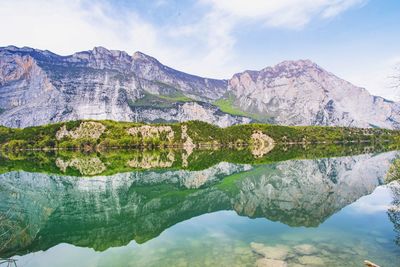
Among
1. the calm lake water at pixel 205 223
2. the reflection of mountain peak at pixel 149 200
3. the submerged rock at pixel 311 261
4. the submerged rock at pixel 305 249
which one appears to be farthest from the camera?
the reflection of mountain peak at pixel 149 200

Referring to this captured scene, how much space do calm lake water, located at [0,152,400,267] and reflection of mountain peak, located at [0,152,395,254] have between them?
13 centimetres

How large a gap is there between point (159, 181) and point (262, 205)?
31.8 meters

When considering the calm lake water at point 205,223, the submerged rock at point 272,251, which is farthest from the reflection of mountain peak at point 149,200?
the submerged rock at point 272,251

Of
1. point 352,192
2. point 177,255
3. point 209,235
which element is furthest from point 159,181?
point 177,255

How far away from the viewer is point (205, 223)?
3497 cm

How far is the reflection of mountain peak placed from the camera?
1292 inches

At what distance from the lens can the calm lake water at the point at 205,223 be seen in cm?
2420

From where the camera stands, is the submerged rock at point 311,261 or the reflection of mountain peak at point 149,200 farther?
the reflection of mountain peak at point 149,200

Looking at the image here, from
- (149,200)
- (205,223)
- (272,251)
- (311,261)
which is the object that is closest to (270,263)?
(311,261)

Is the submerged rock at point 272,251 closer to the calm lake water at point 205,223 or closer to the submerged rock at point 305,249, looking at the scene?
the calm lake water at point 205,223

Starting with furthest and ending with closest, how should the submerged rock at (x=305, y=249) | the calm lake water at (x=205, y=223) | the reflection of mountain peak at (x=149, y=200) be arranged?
the reflection of mountain peak at (x=149, y=200) → the calm lake water at (x=205, y=223) → the submerged rock at (x=305, y=249)

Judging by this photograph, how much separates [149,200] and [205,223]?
17286 millimetres

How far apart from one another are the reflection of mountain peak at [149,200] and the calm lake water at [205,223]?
0.43ft

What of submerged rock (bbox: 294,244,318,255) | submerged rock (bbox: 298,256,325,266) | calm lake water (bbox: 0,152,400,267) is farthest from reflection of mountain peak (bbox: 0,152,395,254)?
submerged rock (bbox: 298,256,325,266)
